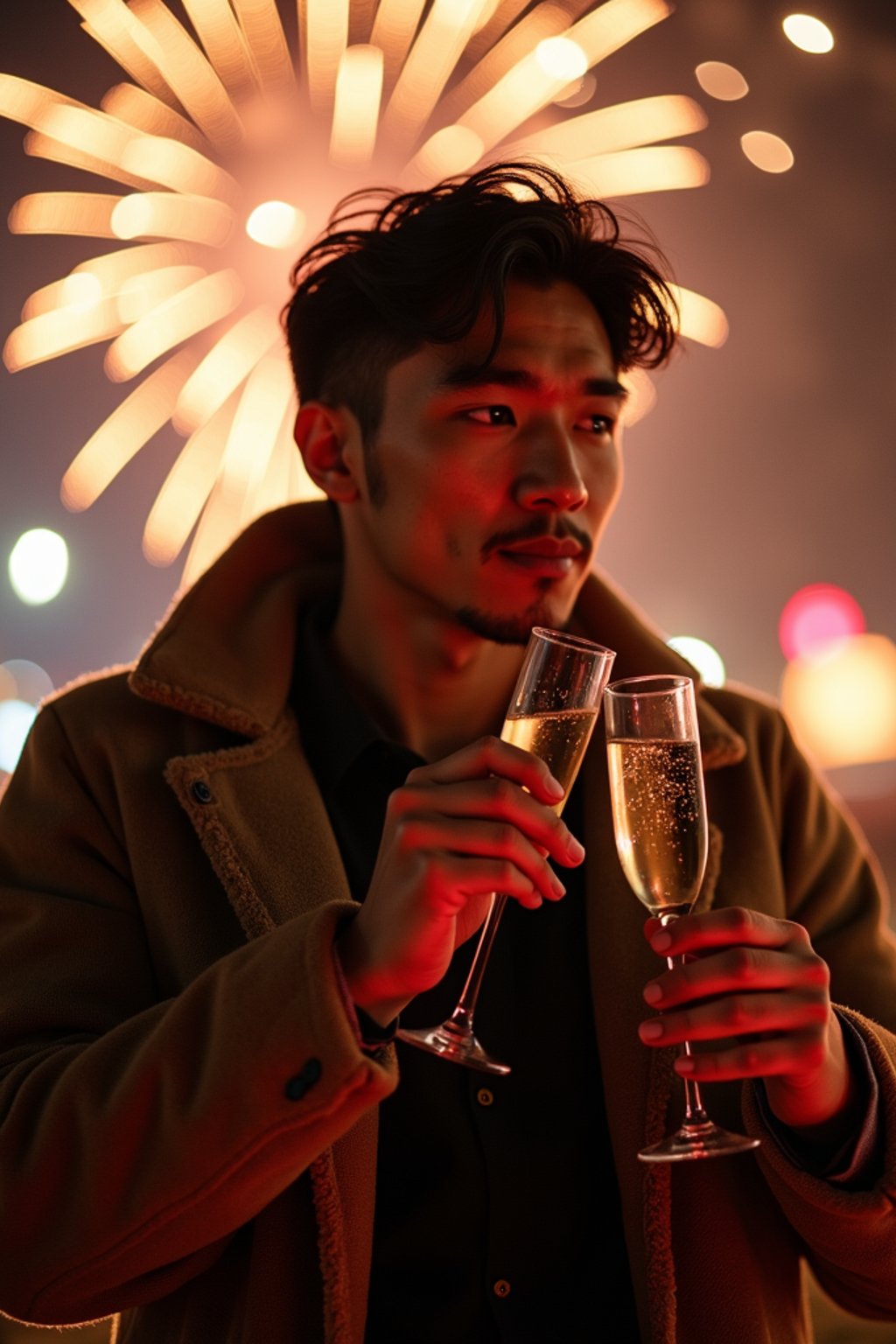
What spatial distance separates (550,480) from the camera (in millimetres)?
2494

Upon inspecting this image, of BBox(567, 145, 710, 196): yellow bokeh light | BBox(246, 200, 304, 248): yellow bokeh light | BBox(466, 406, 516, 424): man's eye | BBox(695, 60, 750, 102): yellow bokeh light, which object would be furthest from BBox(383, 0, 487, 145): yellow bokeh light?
BBox(466, 406, 516, 424): man's eye

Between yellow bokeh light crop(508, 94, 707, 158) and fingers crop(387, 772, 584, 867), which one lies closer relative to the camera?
fingers crop(387, 772, 584, 867)

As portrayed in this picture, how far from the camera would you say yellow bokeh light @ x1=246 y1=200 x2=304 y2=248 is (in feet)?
19.7

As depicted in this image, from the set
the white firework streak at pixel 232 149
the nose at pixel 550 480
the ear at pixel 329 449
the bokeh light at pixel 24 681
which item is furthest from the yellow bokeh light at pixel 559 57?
the bokeh light at pixel 24 681

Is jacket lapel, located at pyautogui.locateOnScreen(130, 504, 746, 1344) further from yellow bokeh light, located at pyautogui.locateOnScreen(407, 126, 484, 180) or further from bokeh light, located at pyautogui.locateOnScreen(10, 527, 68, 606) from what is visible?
bokeh light, located at pyautogui.locateOnScreen(10, 527, 68, 606)

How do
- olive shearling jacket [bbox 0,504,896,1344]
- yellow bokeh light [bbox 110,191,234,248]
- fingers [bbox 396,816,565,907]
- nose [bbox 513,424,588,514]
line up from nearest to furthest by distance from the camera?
fingers [bbox 396,816,565,907] → olive shearling jacket [bbox 0,504,896,1344] → nose [bbox 513,424,588,514] → yellow bokeh light [bbox 110,191,234,248]

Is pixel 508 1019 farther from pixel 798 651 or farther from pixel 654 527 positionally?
pixel 798 651

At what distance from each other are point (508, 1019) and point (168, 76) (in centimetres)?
457

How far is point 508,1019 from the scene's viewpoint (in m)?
2.32

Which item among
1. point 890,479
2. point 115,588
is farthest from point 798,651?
point 115,588

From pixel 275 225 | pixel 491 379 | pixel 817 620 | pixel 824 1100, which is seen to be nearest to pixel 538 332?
pixel 491 379

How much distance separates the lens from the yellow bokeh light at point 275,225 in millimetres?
6016

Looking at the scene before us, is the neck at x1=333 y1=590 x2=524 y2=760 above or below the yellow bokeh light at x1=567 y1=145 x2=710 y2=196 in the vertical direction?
below

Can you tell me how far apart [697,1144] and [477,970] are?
0.37m
